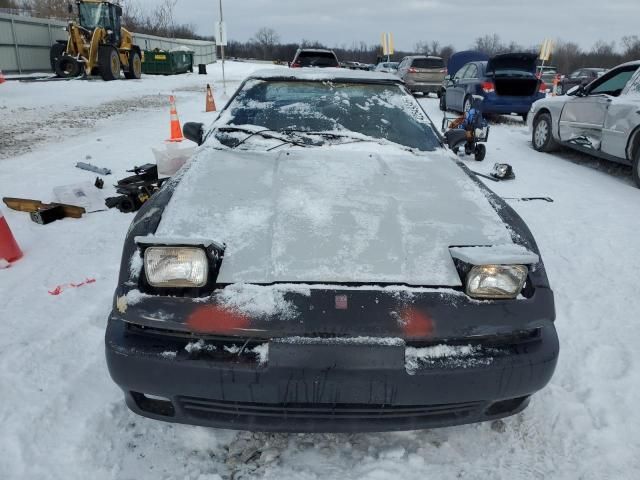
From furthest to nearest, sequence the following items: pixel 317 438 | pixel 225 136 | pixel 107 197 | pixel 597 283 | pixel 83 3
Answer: pixel 83 3
pixel 107 197
pixel 597 283
pixel 225 136
pixel 317 438

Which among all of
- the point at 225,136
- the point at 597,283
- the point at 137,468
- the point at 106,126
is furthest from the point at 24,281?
the point at 106,126

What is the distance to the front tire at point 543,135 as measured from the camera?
7.79m

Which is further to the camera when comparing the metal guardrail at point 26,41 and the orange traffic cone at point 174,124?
the metal guardrail at point 26,41

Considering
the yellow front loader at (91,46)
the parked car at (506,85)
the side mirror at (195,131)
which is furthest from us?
the yellow front loader at (91,46)

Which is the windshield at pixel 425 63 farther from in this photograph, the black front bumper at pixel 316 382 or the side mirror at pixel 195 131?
the black front bumper at pixel 316 382

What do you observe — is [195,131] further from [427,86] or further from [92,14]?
[92,14]

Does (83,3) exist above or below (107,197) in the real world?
above

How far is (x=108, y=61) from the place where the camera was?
1834 centimetres

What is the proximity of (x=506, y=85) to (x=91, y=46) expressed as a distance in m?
16.4

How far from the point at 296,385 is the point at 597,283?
2.88 m

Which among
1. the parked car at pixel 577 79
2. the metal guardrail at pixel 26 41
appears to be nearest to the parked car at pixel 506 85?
the parked car at pixel 577 79

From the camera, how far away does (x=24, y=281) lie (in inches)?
123

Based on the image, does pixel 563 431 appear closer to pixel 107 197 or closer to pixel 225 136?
pixel 225 136

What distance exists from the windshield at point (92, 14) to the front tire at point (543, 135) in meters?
18.4
